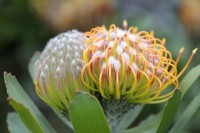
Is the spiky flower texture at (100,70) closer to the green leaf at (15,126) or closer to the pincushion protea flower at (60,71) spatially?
the pincushion protea flower at (60,71)

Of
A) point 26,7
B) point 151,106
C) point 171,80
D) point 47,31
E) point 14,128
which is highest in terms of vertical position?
point 26,7

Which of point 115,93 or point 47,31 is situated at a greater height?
point 47,31

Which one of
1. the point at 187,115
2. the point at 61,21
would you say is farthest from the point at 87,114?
the point at 61,21

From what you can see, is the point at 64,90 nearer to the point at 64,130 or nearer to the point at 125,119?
the point at 125,119

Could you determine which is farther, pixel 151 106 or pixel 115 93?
pixel 151 106

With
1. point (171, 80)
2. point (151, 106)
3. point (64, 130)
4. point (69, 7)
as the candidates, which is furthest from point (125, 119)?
point (69, 7)

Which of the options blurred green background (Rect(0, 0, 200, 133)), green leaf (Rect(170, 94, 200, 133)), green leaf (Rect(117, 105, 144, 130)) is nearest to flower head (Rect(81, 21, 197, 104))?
green leaf (Rect(170, 94, 200, 133))

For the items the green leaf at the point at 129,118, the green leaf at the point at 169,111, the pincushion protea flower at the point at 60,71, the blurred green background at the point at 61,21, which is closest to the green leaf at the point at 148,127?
the green leaf at the point at 129,118

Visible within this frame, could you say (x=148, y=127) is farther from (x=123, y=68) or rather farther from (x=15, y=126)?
(x=15, y=126)
